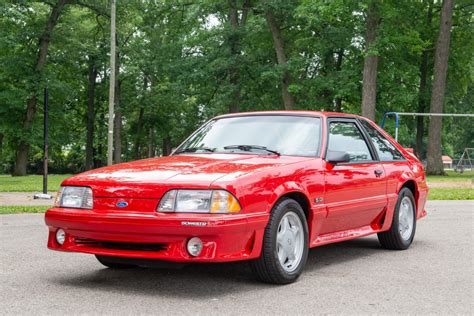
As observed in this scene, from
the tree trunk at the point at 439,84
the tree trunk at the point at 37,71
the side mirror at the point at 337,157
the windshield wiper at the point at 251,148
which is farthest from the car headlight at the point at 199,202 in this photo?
the tree trunk at the point at 37,71

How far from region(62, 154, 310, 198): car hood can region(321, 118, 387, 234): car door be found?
59 centimetres

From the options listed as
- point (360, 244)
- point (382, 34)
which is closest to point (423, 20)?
point (382, 34)

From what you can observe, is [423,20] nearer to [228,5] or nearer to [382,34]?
[382,34]

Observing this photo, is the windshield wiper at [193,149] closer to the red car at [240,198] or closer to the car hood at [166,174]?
the red car at [240,198]

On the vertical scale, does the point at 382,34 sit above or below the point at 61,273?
above

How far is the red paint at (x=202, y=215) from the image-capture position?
17.8ft

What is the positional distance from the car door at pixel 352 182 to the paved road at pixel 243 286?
1.56 feet

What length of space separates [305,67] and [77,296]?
3525 cm

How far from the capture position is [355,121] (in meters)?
8.01

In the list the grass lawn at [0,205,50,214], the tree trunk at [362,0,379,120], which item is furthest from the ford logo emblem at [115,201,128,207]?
the tree trunk at [362,0,379,120]

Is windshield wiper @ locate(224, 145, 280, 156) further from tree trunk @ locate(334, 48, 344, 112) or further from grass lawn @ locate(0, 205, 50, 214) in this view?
tree trunk @ locate(334, 48, 344, 112)

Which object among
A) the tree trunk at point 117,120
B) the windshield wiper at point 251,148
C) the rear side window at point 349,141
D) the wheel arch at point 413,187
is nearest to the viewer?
the windshield wiper at point 251,148

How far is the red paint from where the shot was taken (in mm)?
5438

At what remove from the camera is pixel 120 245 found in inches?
225
